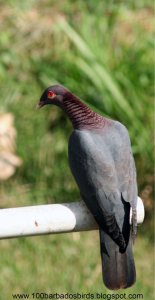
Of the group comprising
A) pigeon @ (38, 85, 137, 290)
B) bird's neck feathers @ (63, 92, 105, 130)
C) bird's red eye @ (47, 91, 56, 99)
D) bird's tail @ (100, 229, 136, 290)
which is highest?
bird's red eye @ (47, 91, 56, 99)

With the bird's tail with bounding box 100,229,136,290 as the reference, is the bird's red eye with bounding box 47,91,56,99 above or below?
above

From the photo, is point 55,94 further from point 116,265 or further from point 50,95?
point 116,265

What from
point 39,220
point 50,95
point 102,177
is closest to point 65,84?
point 50,95

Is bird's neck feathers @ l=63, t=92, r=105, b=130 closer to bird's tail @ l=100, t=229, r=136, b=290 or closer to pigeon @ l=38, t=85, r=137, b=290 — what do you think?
pigeon @ l=38, t=85, r=137, b=290

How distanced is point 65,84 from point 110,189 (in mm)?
1870

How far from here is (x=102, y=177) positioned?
2.65m

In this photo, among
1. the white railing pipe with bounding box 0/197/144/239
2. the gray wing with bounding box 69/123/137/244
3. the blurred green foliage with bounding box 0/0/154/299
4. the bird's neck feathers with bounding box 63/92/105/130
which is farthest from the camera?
the blurred green foliage with bounding box 0/0/154/299

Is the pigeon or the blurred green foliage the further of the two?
the blurred green foliage

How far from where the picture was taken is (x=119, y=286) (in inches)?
104

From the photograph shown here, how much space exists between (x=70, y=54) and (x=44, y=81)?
0.74 feet

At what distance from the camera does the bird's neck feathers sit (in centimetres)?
282

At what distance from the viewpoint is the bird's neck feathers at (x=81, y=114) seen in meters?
2.82

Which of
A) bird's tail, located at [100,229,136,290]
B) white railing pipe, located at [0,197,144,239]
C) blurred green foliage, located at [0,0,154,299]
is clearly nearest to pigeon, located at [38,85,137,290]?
bird's tail, located at [100,229,136,290]

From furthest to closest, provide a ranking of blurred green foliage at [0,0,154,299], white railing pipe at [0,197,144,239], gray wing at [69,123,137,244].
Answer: blurred green foliage at [0,0,154,299], gray wing at [69,123,137,244], white railing pipe at [0,197,144,239]
